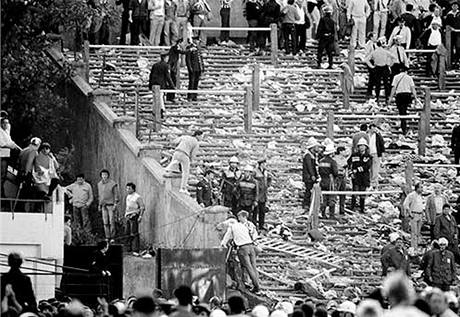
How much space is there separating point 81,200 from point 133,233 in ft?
5.39

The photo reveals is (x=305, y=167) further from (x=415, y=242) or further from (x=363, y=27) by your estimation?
(x=363, y=27)

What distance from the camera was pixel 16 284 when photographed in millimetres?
33094

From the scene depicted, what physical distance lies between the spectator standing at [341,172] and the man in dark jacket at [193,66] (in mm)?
5735

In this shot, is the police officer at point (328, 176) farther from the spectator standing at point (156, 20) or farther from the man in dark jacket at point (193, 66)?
the spectator standing at point (156, 20)

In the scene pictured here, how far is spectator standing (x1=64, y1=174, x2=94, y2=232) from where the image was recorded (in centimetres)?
4762

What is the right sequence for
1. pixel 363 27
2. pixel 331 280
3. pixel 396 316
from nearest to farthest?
pixel 396 316
pixel 331 280
pixel 363 27

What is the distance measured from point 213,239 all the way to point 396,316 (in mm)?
19822

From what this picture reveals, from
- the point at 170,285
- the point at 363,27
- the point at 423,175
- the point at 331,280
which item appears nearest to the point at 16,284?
the point at 170,285

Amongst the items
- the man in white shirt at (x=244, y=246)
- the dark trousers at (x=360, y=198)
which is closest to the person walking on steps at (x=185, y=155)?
the man in white shirt at (x=244, y=246)

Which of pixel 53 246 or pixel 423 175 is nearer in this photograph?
pixel 53 246

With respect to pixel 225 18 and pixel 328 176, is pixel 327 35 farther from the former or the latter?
pixel 328 176

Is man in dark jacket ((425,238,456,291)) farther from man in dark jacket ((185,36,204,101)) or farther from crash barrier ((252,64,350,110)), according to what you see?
man in dark jacket ((185,36,204,101))

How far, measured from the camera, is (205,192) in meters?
45.8

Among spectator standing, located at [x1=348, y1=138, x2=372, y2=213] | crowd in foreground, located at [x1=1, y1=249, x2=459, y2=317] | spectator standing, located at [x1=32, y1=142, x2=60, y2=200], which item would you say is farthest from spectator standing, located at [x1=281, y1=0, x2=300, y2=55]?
crowd in foreground, located at [x1=1, y1=249, x2=459, y2=317]
